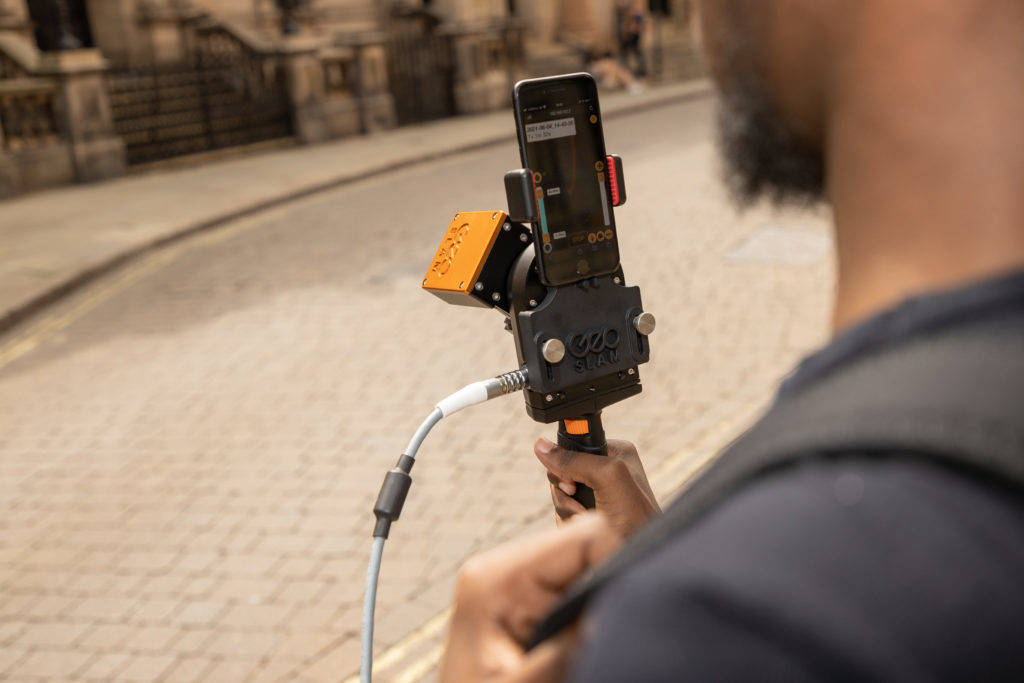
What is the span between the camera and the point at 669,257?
30.7 feet

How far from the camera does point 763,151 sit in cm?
95

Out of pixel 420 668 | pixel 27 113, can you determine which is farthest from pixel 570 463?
pixel 27 113

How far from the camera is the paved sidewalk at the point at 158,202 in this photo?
1030 centimetres

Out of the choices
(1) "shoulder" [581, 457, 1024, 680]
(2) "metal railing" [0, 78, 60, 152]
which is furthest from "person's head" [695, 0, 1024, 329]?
(2) "metal railing" [0, 78, 60, 152]

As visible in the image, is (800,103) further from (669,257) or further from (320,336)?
(669,257)

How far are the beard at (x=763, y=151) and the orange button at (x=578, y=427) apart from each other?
36.4 inches

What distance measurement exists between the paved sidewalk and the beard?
8928 millimetres

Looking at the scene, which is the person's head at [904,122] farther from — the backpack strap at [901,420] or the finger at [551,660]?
the finger at [551,660]

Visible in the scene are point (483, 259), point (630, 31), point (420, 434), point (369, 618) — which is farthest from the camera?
point (630, 31)

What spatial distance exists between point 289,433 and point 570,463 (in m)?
4.54

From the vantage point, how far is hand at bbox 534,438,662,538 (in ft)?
5.58

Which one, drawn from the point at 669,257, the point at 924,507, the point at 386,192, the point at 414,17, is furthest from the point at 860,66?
the point at 414,17

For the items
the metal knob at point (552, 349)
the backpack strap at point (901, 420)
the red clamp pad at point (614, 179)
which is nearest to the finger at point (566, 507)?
the metal knob at point (552, 349)

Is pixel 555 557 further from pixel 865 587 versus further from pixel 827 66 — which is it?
pixel 827 66
